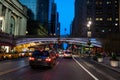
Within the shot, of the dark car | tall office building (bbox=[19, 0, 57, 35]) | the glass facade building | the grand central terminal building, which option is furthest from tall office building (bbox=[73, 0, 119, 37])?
the dark car

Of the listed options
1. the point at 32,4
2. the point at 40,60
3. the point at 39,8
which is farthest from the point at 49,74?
the point at 39,8

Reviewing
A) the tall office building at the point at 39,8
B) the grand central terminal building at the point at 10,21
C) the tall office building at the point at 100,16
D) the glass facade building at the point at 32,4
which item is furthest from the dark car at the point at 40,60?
the tall office building at the point at 100,16

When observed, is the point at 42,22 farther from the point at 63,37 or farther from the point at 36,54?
the point at 36,54

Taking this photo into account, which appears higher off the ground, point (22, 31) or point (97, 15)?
point (97, 15)

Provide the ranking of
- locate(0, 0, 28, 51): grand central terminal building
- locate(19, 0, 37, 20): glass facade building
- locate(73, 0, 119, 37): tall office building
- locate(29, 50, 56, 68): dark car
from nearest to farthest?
locate(29, 50, 56, 68): dark car, locate(0, 0, 28, 51): grand central terminal building, locate(19, 0, 37, 20): glass facade building, locate(73, 0, 119, 37): tall office building

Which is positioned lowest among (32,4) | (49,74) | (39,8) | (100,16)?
(49,74)

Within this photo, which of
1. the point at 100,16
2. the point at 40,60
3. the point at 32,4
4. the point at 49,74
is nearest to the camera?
the point at 49,74

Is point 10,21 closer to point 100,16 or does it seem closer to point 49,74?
point 100,16

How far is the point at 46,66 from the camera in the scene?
74.1 ft

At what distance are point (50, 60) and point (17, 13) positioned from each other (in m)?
75.7

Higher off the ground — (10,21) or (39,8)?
(39,8)

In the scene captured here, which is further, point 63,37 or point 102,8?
point 102,8

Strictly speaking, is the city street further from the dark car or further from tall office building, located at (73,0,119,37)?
tall office building, located at (73,0,119,37)

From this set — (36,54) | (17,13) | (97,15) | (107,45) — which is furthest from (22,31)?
(36,54)
